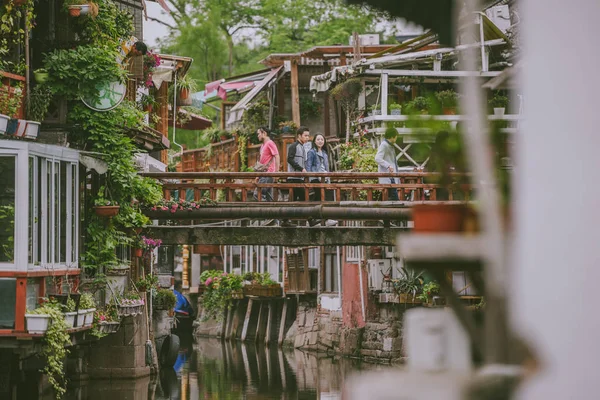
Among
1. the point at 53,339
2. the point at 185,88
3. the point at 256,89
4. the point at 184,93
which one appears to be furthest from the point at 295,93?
the point at 53,339

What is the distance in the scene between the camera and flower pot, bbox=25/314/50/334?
16438mm

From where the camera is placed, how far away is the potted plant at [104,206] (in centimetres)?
1989

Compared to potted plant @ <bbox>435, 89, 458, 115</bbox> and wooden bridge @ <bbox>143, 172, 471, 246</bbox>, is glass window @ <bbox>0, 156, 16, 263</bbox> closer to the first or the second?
wooden bridge @ <bbox>143, 172, 471, 246</bbox>

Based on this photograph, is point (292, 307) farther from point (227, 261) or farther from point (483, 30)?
point (483, 30)

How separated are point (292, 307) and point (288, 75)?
8.43m

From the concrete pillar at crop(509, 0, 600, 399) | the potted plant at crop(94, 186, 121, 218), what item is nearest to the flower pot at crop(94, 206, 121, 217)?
the potted plant at crop(94, 186, 121, 218)

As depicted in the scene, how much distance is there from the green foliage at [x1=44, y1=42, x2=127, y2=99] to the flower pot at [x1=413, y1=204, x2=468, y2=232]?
15564mm

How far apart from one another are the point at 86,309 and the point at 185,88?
13393 mm

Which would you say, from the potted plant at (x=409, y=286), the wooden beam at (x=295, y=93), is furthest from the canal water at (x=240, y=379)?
the wooden beam at (x=295, y=93)

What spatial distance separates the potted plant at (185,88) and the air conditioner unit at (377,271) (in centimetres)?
685

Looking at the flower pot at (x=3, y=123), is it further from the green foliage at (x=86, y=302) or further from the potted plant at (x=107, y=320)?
the potted plant at (x=107, y=320)

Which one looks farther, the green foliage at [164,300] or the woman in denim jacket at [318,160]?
the green foliage at [164,300]

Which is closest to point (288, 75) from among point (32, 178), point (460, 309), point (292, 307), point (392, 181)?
point (292, 307)

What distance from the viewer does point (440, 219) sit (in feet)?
13.4
